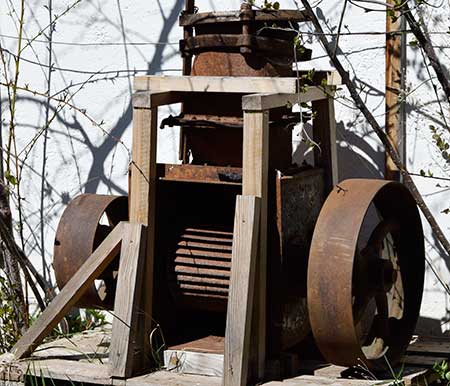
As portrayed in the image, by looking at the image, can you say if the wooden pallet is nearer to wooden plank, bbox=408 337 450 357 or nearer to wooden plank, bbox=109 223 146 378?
wooden plank, bbox=408 337 450 357

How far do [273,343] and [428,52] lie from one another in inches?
55.3

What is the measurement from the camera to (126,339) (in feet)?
14.3

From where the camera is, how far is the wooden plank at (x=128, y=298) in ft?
14.3

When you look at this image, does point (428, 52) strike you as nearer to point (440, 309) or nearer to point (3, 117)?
point (440, 309)

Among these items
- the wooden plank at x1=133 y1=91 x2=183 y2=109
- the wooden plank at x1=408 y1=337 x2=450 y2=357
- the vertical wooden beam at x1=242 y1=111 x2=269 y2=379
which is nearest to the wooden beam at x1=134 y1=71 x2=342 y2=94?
the wooden plank at x1=133 y1=91 x2=183 y2=109

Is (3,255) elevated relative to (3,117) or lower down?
lower down

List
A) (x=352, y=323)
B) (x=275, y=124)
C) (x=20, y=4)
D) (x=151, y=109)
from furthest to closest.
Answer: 1. (x=20, y=4)
2. (x=275, y=124)
3. (x=151, y=109)
4. (x=352, y=323)

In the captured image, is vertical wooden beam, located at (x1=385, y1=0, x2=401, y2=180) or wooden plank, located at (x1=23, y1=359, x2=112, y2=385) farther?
vertical wooden beam, located at (x1=385, y1=0, x2=401, y2=180)

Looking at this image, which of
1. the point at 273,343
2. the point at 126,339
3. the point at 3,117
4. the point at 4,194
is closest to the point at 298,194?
the point at 273,343

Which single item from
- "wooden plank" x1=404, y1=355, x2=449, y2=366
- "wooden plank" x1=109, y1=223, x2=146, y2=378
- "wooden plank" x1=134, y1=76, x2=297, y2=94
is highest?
"wooden plank" x1=134, y1=76, x2=297, y2=94

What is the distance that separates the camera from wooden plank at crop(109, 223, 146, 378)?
172 inches

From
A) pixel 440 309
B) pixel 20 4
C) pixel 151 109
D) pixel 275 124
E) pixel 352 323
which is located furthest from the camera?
pixel 20 4

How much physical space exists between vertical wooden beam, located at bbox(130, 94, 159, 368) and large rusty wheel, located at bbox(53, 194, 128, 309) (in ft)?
1.42

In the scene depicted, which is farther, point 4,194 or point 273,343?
point 4,194
